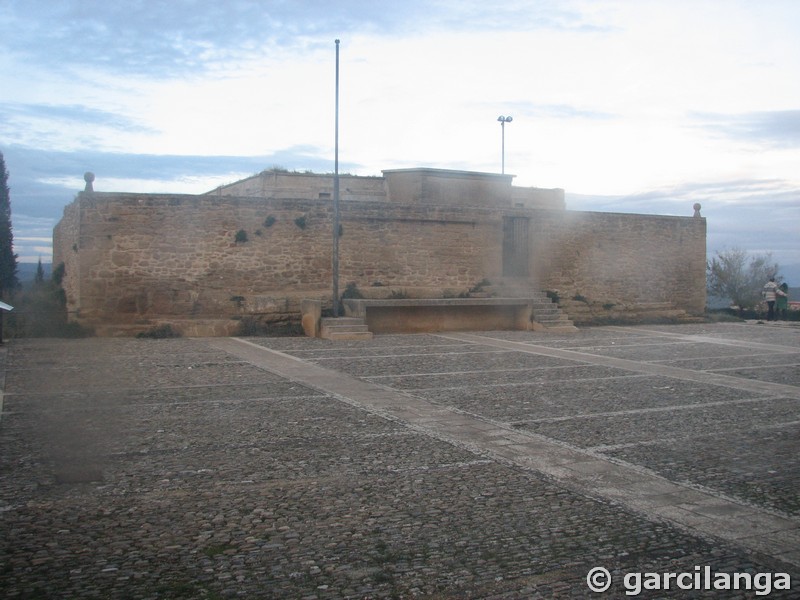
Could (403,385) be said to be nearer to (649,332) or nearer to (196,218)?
(196,218)

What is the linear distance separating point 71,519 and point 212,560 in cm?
130

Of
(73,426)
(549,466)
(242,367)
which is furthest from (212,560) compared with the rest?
(242,367)

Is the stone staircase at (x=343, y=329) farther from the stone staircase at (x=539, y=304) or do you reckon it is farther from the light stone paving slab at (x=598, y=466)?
the light stone paving slab at (x=598, y=466)

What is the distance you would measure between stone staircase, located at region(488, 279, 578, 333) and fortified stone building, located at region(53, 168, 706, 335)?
12cm

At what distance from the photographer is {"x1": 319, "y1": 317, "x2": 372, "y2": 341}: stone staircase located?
60.2 feet

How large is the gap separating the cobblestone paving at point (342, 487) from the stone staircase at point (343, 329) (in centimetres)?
647

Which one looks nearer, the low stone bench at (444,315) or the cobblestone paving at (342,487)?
the cobblestone paving at (342,487)

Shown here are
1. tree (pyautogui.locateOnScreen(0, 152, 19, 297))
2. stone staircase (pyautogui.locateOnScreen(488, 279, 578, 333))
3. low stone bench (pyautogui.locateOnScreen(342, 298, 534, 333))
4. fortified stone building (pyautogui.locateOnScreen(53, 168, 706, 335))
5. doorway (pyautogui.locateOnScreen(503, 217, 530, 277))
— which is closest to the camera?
fortified stone building (pyautogui.locateOnScreen(53, 168, 706, 335))

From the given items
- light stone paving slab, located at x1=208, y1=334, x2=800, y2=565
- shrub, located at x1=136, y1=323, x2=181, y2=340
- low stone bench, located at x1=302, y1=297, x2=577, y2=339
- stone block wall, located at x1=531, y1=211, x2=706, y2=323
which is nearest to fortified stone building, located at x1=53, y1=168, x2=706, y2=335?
stone block wall, located at x1=531, y1=211, x2=706, y2=323

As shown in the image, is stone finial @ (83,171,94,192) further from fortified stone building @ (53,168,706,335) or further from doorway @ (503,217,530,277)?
doorway @ (503,217,530,277)

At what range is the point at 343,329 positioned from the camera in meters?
18.6

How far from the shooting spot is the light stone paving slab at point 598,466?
503 cm

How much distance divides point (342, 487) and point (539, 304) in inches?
654

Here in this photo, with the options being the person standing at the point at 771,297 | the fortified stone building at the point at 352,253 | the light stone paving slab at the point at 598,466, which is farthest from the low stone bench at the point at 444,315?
the person standing at the point at 771,297
